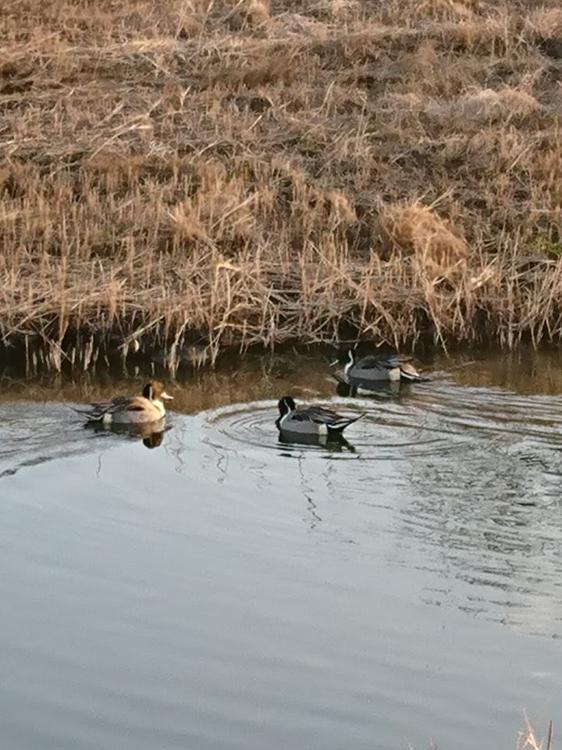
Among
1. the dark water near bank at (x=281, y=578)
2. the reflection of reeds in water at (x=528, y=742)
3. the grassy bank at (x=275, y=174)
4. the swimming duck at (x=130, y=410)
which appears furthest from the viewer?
the grassy bank at (x=275, y=174)

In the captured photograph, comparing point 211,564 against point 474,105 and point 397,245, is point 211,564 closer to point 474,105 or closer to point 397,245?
point 397,245

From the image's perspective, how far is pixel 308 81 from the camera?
22453mm

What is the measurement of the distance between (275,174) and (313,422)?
23.6 feet

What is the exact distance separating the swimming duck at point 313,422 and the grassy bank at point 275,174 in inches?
107

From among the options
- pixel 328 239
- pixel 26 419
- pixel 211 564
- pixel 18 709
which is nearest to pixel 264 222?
pixel 328 239

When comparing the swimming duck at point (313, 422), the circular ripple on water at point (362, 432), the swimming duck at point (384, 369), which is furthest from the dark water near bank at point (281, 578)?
the swimming duck at point (384, 369)

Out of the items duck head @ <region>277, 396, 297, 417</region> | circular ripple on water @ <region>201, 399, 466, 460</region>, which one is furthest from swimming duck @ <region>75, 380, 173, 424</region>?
duck head @ <region>277, 396, 297, 417</region>

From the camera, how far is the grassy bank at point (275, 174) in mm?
15938

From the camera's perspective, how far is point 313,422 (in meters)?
12.7

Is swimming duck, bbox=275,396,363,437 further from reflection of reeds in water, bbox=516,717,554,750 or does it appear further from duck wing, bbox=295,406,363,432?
reflection of reeds in water, bbox=516,717,554,750

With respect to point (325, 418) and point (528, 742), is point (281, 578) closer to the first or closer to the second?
point (528, 742)

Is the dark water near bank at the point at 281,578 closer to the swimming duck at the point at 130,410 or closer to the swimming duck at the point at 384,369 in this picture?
the swimming duck at the point at 130,410

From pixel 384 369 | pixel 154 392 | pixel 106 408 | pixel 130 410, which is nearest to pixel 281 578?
pixel 130 410

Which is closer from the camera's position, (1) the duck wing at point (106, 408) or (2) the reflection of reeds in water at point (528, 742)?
(2) the reflection of reeds in water at point (528, 742)
